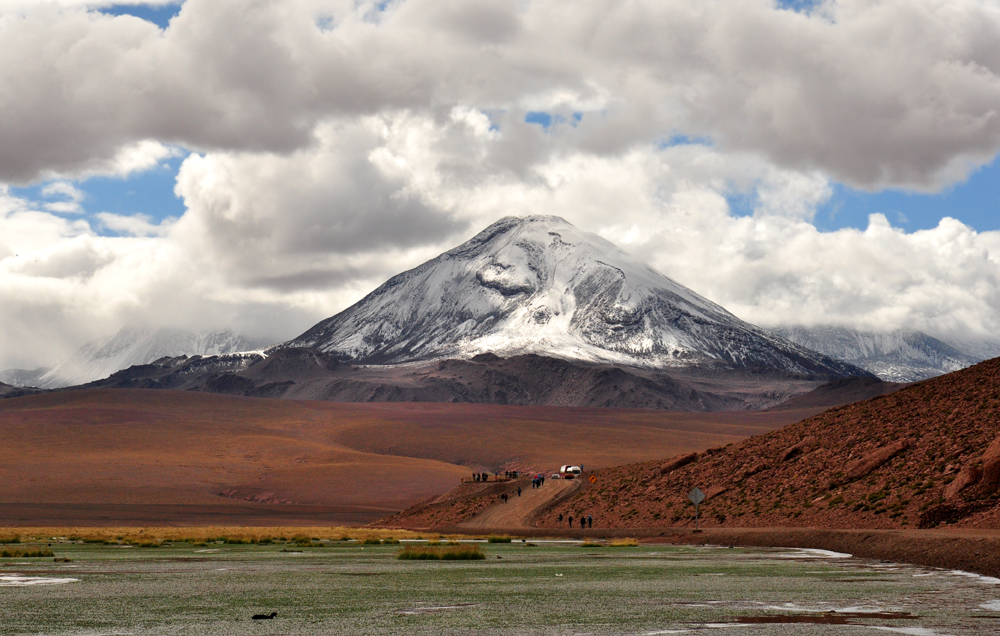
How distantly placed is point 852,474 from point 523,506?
2686 centimetres

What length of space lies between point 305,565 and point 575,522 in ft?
141

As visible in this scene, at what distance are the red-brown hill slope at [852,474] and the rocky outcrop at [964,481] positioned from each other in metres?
0.07

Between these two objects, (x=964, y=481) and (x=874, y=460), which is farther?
(x=874, y=460)

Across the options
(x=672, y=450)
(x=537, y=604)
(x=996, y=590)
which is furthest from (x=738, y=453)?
(x=672, y=450)

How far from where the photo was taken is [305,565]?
30656 millimetres

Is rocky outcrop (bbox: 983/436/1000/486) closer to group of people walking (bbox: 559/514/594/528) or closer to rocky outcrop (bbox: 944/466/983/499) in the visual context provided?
rocky outcrop (bbox: 944/466/983/499)

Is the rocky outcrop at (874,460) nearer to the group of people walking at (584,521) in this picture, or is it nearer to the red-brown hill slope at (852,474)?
the red-brown hill slope at (852,474)

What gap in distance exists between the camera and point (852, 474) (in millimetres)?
60688

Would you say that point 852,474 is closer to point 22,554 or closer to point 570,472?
point 570,472

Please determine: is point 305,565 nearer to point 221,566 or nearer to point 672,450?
point 221,566

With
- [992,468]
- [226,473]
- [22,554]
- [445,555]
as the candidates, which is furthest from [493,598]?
[226,473]

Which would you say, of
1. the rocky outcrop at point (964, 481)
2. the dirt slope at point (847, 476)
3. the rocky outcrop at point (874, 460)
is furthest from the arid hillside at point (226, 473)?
the rocky outcrop at point (964, 481)

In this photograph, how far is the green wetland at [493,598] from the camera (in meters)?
15.2

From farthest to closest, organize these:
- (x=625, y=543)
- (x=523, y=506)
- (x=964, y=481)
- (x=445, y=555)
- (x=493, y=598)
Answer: (x=523, y=506) < (x=964, y=481) < (x=625, y=543) < (x=445, y=555) < (x=493, y=598)
